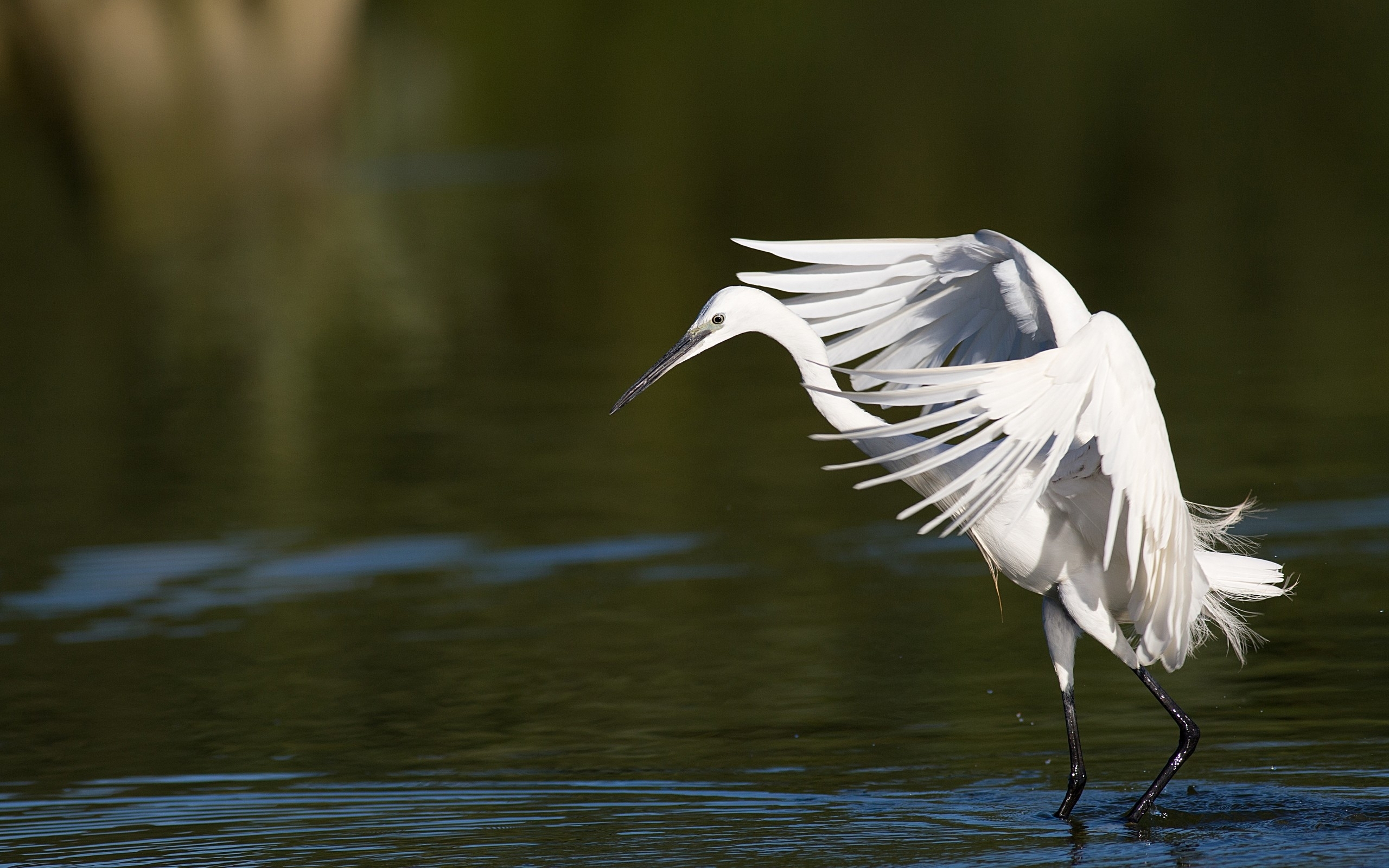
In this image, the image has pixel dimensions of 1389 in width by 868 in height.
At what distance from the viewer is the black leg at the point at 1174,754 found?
21.2ft

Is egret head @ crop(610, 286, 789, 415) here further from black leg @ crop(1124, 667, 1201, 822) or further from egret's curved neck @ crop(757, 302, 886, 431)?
black leg @ crop(1124, 667, 1201, 822)

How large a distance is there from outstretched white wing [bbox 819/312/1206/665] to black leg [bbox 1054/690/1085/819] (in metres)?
0.84

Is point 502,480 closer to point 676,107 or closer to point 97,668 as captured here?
point 97,668

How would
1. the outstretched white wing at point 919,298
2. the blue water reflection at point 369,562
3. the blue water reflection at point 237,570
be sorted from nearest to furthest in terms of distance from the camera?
the outstretched white wing at point 919,298
the blue water reflection at point 369,562
the blue water reflection at point 237,570

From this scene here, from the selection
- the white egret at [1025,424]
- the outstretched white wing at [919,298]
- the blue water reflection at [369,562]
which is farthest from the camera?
the blue water reflection at [369,562]

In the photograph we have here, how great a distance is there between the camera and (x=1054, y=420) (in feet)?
18.3

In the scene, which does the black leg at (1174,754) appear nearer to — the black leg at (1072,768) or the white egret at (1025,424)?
the white egret at (1025,424)

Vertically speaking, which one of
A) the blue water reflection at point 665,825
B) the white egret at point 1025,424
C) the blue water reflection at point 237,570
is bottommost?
the blue water reflection at point 665,825

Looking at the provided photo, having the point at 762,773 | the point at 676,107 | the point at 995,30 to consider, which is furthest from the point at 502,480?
the point at 995,30

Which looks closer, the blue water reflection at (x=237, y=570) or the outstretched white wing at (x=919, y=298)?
the outstretched white wing at (x=919, y=298)

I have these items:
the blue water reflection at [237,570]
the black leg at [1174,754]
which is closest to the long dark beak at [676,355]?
the black leg at [1174,754]

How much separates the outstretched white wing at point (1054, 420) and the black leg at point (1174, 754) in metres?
0.88

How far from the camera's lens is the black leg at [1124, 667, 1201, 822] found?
6.45 m

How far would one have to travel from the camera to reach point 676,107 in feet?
108
